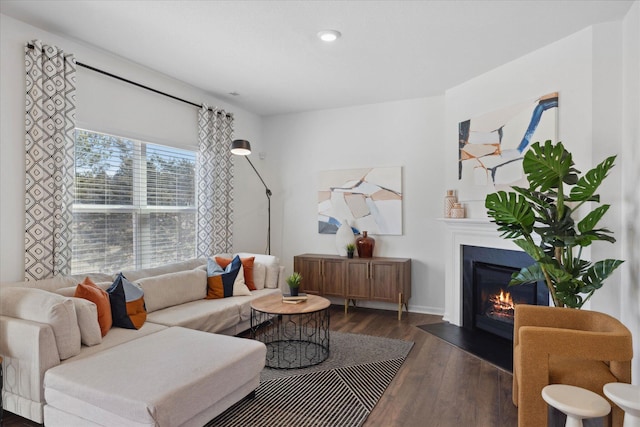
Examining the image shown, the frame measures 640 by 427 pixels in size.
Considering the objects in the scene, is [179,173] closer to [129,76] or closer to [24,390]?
[129,76]

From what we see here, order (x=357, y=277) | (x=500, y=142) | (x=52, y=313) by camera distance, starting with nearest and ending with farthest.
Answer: (x=52, y=313)
(x=500, y=142)
(x=357, y=277)

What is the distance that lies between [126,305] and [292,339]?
5.41 ft

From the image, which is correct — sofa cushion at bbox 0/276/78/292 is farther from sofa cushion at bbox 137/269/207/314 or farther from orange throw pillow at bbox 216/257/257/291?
orange throw pillow at bbox 216/257/257/291

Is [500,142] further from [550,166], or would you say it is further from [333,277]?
[333,277]

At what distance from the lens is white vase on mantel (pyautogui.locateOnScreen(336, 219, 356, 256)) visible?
4.90 metres

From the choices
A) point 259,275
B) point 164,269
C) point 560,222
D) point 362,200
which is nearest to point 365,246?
point 362,200

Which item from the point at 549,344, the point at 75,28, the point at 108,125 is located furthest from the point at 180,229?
the point at 549,344

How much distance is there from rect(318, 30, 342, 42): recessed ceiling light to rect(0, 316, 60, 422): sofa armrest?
277cm

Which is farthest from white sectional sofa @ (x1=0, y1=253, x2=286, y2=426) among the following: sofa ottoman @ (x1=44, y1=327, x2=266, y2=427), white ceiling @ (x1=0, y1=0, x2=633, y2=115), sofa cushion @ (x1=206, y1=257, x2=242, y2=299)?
white ceiling @ (x1=0, y1=0, x2=633, y2=115)

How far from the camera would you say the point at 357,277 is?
4.64 m

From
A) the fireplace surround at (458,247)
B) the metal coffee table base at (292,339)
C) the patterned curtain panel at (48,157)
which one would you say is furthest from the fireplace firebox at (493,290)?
the patterned curtain panel at (48,157)

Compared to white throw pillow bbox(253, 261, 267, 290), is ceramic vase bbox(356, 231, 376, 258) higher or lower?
higher

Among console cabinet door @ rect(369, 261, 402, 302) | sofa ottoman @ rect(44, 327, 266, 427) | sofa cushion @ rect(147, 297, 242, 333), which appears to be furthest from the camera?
console cabinet door @ rect(369, 261, 402, 302)

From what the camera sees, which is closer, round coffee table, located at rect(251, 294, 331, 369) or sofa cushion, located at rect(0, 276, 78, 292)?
sofa cushion, located at rect(0, 276, 78, 292)
